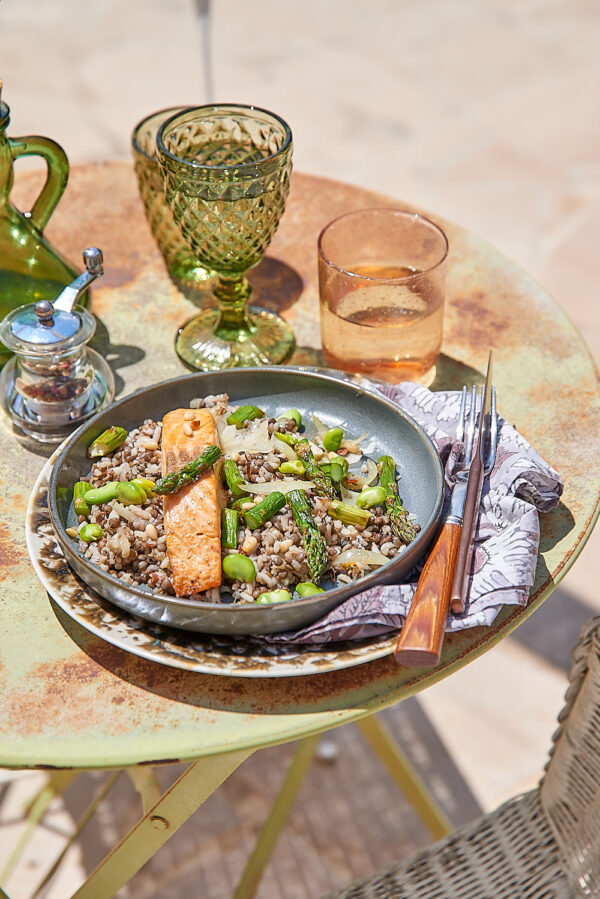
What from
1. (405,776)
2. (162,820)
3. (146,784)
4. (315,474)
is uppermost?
(315,474)

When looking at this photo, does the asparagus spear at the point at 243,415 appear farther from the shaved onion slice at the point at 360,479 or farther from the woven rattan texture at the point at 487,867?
the woven rattan texture at the point at 487,867

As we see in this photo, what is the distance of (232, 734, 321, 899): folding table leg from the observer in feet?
5.93

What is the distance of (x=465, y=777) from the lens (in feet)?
7.38

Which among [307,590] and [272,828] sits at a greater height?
[307,590]

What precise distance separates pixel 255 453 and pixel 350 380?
0.23 metres

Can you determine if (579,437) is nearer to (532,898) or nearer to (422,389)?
(422,389)

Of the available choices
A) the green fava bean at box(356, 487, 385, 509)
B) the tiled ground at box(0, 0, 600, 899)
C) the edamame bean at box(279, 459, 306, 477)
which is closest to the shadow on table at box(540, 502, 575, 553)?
the green fava bean at box(356, 487, 385, 509)

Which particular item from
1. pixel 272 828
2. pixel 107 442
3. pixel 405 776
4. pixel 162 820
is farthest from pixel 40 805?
pixel 107 442

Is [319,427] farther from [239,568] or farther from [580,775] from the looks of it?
[580,775]

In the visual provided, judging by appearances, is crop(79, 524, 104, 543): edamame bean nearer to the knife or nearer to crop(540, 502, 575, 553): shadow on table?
the knife

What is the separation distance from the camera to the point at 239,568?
1052 mm

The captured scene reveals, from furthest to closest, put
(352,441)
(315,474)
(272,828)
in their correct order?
(272,828) → (352,441) → (315,474)

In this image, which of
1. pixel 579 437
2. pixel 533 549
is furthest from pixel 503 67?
pixel 533 549

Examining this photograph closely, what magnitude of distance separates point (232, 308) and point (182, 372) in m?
0.13
